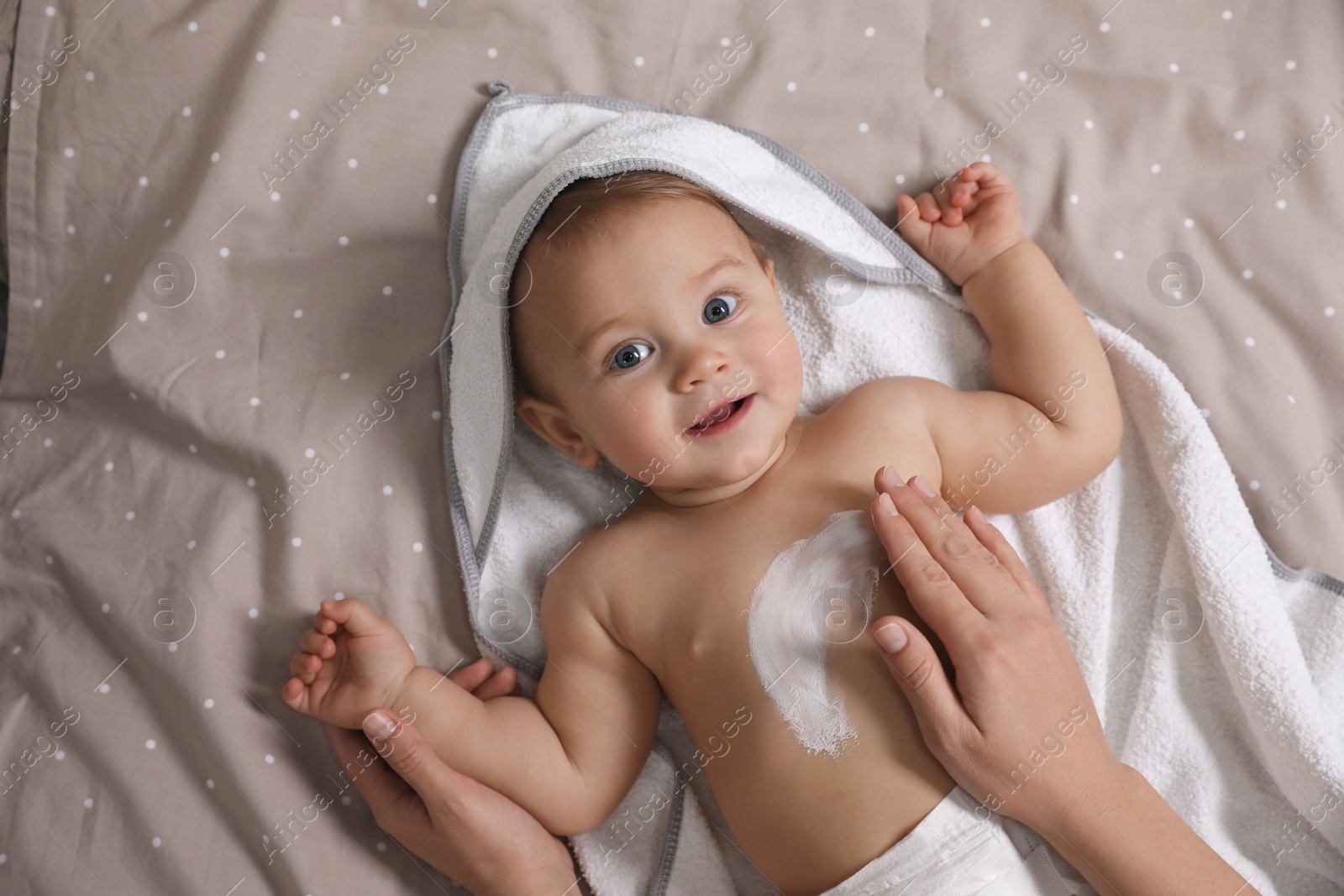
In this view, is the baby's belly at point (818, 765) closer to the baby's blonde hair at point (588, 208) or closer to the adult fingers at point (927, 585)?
the adult fingers at point (927, 585)

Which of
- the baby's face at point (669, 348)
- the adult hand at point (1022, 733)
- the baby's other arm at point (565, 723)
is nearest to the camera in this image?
the adult hand at point (1022, 733)

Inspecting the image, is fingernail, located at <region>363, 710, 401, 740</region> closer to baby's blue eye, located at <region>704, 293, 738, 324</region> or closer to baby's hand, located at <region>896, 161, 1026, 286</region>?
baby's blue eye, located at <region>704, 293, 738, 324</region>

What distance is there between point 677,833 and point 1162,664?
32.2 inches

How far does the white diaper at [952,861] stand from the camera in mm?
1317

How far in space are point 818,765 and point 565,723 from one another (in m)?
0.40

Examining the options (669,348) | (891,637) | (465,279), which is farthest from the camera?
(465,279)

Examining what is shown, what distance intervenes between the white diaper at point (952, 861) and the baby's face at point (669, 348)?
545 millimetres

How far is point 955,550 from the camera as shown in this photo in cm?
135

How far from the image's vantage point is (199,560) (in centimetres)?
156

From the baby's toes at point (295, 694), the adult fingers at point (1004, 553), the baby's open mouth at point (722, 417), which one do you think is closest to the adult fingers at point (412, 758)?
the baby's toes at point (295, 694)

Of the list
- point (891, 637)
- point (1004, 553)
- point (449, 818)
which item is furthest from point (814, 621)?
point (449, 818)

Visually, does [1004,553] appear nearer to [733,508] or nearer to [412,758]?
[733,508]

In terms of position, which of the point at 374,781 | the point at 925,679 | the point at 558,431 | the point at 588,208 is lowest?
the point at 925,679

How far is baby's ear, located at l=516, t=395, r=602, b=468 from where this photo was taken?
1.52 meters
